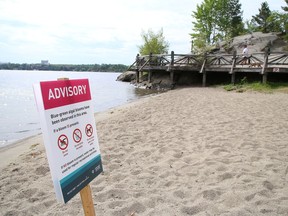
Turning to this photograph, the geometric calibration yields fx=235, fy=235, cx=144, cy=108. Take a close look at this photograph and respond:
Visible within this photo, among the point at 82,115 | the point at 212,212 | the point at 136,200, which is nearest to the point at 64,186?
A: the point at 82,115

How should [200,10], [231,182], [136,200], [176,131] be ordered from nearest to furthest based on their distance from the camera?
[136,200] → [231,182] → [176,131] → [200,10]

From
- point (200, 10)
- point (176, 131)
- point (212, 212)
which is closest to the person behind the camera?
point (212, 212)

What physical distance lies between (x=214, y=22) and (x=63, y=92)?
44.9 meters

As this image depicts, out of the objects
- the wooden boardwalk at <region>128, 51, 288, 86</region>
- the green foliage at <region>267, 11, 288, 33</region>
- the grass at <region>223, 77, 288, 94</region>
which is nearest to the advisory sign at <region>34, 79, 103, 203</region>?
the grass at <region>223, 77, 288, 94</region>

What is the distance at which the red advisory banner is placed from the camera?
1.67 metres

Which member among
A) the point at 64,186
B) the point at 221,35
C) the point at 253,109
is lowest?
the point at 253,109

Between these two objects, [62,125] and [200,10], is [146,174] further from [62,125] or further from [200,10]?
[200,10]

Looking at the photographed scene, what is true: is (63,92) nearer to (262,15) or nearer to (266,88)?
(266,88)

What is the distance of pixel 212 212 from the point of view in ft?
9.12

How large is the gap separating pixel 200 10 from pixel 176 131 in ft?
131

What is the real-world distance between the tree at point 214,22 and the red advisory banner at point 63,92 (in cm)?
3896

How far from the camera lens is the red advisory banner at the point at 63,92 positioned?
1.67m

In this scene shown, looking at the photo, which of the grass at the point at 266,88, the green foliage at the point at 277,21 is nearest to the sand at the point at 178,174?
the grass at the point at 266,88

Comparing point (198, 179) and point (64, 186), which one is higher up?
point (64, 186)
